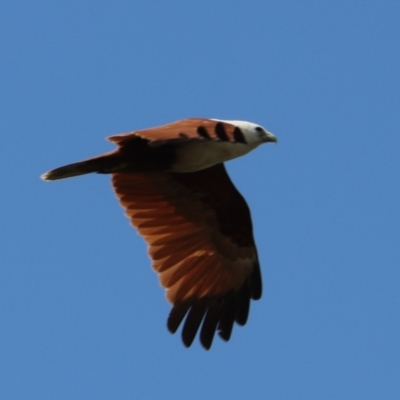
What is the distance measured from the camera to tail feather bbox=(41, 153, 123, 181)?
1171cm

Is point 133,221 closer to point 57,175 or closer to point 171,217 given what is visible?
point 171,217

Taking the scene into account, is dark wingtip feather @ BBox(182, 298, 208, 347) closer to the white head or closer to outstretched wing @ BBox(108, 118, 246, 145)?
the white head

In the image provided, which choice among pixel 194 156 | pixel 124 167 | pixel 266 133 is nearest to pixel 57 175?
pixel 124 167

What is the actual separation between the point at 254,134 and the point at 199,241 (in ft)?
7.55

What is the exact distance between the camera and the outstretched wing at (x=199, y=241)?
43.1ft

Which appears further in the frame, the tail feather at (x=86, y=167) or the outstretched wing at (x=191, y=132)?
the tail feather at (x=86, y=167)

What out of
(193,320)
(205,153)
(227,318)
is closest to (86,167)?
(205,153)

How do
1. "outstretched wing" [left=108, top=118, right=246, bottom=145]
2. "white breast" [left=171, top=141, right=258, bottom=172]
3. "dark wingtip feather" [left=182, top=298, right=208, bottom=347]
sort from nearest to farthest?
"outstretched wing" [left=108, top=118, right=246, bottom=145], "white breast" [left=171, top=141, right=258, bottom=172], "dark wingtip feather" [left=182, top=298, right=208, bottom=347]

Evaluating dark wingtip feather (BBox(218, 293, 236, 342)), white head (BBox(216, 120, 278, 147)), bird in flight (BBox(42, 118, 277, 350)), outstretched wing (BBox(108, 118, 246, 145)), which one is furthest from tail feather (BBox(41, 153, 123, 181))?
dark wingtip feather (BBox(218, 293, 236, 342))

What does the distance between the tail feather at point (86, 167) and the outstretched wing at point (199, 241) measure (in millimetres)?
1299

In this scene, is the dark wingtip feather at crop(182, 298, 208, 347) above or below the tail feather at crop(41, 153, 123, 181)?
below

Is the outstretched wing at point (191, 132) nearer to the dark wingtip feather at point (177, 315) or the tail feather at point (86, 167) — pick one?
the tail feather at point (86, 167)

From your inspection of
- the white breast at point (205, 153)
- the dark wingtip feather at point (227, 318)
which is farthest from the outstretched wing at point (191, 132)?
the dark wingtip feather at point (227, 318)

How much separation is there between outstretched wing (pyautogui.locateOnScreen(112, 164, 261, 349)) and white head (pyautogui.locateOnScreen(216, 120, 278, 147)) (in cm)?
149
